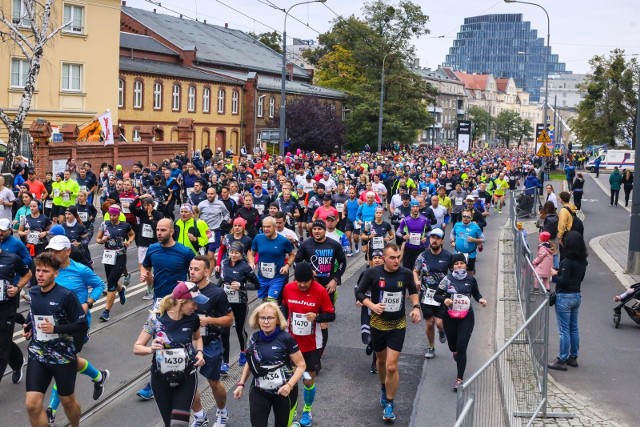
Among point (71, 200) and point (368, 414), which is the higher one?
point (71, 200)

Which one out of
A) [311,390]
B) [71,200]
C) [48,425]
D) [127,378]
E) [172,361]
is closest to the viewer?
[172,361]

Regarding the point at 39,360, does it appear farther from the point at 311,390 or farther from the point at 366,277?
the point at 366,277

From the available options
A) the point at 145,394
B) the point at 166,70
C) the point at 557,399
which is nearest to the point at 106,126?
the point at 166,70

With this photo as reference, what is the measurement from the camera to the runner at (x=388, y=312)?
8.65 m

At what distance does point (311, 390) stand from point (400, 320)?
1.16m

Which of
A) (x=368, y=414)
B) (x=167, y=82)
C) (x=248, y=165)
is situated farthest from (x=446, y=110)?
(x=368, y=414)

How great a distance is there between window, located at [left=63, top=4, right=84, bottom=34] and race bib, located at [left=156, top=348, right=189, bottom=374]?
3764 centimetres

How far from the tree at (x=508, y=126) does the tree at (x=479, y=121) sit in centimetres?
498

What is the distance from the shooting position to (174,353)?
6895 mm

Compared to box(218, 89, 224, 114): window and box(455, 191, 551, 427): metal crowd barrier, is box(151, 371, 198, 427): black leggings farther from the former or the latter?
box(218, 89, 224, 114): window

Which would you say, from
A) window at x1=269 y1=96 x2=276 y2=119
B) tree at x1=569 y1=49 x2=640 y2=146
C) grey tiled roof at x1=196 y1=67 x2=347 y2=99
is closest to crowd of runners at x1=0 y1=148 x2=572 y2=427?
grey tiled roof at x1=196 y1=67 x2=347 y2=99

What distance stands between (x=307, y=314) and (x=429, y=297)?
2.82 m

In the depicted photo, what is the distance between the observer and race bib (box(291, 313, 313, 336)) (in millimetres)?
8312

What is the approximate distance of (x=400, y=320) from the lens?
8.78m
